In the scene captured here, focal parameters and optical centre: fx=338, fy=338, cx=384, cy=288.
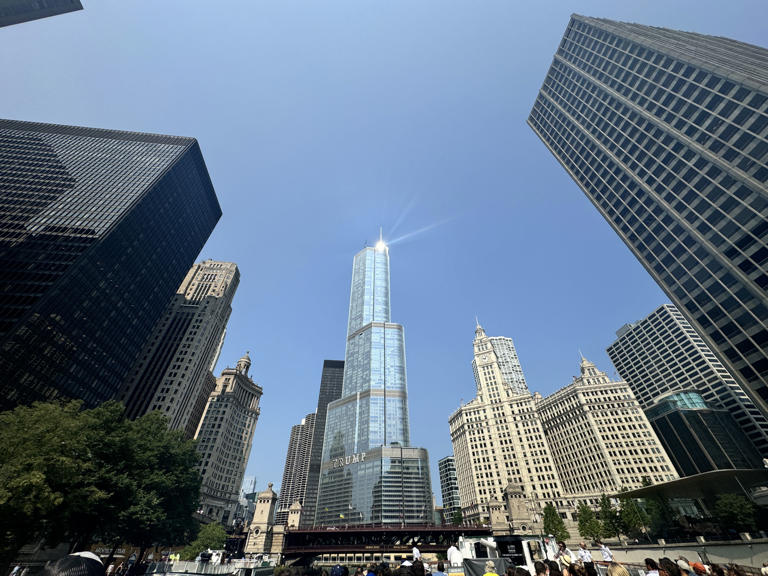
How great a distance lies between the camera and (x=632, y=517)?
64.3 meters

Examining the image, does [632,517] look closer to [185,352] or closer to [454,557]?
[454,557]

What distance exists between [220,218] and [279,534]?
123 m

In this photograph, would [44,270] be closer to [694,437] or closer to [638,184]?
[638,184]

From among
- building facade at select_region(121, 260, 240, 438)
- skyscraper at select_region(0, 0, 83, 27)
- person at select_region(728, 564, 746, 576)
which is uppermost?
skyscraper at select_region(0, 0, 83, 27)

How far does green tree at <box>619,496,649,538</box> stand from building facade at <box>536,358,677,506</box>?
37691 millimetres

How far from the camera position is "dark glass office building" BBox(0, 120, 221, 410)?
69500mm

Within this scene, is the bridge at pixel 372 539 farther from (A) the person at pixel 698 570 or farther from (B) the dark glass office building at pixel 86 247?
(A) the person at pixel 698 570

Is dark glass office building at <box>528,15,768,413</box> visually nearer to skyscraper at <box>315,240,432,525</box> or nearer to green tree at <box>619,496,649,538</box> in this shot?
green tree at <box>619,496,649,538</box>

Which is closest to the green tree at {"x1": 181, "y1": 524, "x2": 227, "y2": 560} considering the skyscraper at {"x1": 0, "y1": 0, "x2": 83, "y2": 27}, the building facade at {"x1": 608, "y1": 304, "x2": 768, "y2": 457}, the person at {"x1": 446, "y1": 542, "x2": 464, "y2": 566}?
the person at {"x1": 446, "y1": 542, "x2": 464, "y2": 566}

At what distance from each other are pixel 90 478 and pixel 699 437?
15178cm

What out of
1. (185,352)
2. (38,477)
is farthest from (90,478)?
(185,352)

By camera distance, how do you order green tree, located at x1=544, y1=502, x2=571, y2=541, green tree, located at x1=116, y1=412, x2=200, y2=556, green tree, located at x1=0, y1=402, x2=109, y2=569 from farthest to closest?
green tree, located at x1=544, y1=502, x2=571, y2=541
green tree, located at x1=116, y1=412, x2=200, y2=556
green tree, located at x1=0, y1=402, x2=109, y2=569

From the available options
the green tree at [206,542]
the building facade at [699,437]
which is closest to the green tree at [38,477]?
the green tree at [206,542]

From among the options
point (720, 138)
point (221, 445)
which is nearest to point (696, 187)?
point (720, 138)
